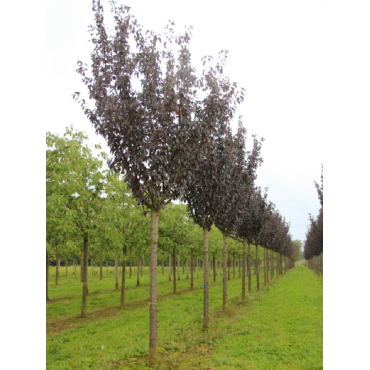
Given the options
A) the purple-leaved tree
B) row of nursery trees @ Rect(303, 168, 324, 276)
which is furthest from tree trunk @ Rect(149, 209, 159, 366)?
row of nursery trees @ Rect(303, 168, 324, 276)

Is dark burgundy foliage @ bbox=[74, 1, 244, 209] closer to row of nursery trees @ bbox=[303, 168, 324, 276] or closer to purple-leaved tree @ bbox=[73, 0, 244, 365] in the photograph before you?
purple-leaved tree @ bbox=[73, 0, 244, 365]

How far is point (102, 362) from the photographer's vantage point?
5707 millimetres

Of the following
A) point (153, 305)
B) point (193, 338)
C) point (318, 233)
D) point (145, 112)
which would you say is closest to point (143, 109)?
point (145, 112)

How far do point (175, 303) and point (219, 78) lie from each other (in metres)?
10.6

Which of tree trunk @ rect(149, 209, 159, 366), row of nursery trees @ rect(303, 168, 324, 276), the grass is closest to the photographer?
tree trunk @ rect(149, 209, 159, 366)

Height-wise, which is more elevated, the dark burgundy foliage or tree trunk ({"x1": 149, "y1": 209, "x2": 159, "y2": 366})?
the dark burgundy foliage

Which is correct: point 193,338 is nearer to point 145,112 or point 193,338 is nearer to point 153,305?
point 153,305

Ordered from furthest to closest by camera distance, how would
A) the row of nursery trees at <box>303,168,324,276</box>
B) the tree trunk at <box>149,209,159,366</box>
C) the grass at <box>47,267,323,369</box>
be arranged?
the row of nursery trees at <box>303,168,324,276</box> → the grass at <box>47,267,323,369</box> → the tree trunk at <box>149,209,159,366</box>

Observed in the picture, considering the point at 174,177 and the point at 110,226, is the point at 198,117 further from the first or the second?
Answer: the point at 110,226

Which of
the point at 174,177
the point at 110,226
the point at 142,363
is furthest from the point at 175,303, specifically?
the point at 174,177

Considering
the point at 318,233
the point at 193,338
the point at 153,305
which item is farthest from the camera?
the point at 318,233

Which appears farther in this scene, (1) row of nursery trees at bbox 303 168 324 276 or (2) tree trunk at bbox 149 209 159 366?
(1) row of nursery trees at bbox 303 168 324 276

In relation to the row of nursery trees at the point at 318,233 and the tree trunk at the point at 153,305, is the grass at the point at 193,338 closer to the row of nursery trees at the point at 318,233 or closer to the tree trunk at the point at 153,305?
the tree trunk at the point at 153,305

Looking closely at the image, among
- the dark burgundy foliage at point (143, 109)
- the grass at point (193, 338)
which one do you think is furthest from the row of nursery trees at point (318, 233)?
the dark burgundy foliage at point (143, 109)
